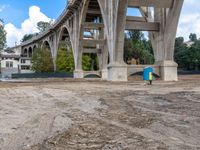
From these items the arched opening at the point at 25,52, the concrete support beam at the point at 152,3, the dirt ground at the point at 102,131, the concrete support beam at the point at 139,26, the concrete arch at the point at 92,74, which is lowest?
the dirt ground at the point at 102,131

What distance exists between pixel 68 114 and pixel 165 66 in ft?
64.0

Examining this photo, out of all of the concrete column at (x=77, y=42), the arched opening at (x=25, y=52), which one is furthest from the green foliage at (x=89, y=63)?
the arched opening at (x=25, y=52)

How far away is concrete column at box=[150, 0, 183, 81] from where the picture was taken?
2480cm

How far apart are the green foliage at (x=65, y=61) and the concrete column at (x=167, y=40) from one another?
38.4 meters

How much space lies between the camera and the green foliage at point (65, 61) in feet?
209

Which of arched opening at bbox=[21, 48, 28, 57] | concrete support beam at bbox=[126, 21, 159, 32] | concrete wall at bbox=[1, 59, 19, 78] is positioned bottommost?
concrete wall at bbox=[1, 59, 19, 78]

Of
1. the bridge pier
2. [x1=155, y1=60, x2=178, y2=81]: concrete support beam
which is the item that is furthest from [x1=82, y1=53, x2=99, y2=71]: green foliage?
[x1=155, y1=60, x2=178, y2=81]: concrete support beam

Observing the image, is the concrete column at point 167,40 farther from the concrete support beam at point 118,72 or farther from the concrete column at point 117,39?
the concrete column at point 117,39

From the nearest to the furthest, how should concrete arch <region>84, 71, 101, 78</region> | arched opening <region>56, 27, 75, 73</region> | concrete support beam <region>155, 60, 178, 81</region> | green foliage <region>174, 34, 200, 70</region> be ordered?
concrete support beam <region>155, 60, 178, 81</region>, concrete arch <region>84, 71, 101, 78</region>, arched opening <region>56, 27, 75, 73</region>, green foliage <region>174, 34, 200, 70</region>

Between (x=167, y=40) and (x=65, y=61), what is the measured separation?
135ft

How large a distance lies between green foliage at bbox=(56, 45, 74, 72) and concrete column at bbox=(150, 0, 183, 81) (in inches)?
1512

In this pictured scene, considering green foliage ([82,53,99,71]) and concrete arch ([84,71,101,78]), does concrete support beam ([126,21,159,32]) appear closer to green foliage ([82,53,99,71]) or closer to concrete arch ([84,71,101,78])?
concrete arch ([84,71,101,78])

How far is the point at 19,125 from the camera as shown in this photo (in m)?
5.69

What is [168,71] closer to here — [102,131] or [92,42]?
[102,131]
